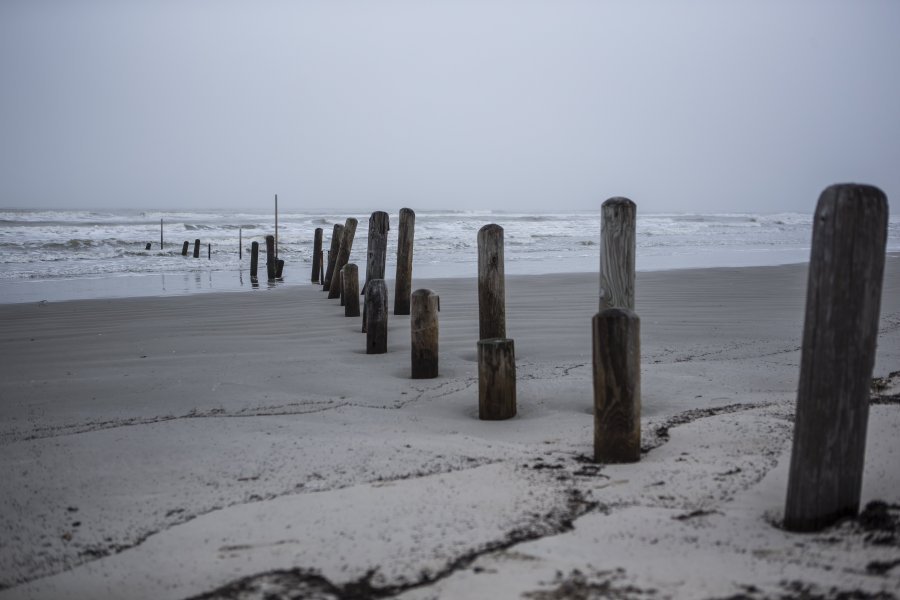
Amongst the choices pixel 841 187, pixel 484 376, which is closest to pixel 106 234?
pixel 484 376

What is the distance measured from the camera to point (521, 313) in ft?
30.9

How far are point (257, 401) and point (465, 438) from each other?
174 centimetres

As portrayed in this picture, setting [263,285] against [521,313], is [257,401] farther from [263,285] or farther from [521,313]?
[263,285]

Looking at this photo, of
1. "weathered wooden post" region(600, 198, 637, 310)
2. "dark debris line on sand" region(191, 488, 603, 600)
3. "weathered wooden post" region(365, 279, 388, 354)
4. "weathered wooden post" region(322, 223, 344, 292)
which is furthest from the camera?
"weathered wooden post" region(322, 223, 344, 292)

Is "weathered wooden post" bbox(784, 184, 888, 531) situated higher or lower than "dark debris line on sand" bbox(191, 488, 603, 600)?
higher

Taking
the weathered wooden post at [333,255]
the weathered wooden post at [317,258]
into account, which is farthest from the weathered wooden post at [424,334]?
the weathered wooden post at [317,258]

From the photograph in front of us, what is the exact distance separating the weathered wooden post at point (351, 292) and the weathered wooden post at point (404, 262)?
53 cm

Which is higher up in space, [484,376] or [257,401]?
[484,376]

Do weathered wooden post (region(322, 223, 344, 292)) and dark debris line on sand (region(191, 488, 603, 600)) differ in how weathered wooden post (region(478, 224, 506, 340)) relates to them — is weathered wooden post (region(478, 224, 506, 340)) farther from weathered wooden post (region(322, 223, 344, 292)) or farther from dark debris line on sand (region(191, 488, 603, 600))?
weathered wooden post (region(322, 223, 344, 292))

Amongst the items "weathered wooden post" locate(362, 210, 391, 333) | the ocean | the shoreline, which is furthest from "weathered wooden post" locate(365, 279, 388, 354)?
the ocean

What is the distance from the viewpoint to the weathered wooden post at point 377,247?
951 cm

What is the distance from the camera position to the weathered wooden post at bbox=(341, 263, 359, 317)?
9.38 metres

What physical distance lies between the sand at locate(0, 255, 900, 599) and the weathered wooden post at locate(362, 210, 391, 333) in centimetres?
281

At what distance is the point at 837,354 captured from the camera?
2.36 m
